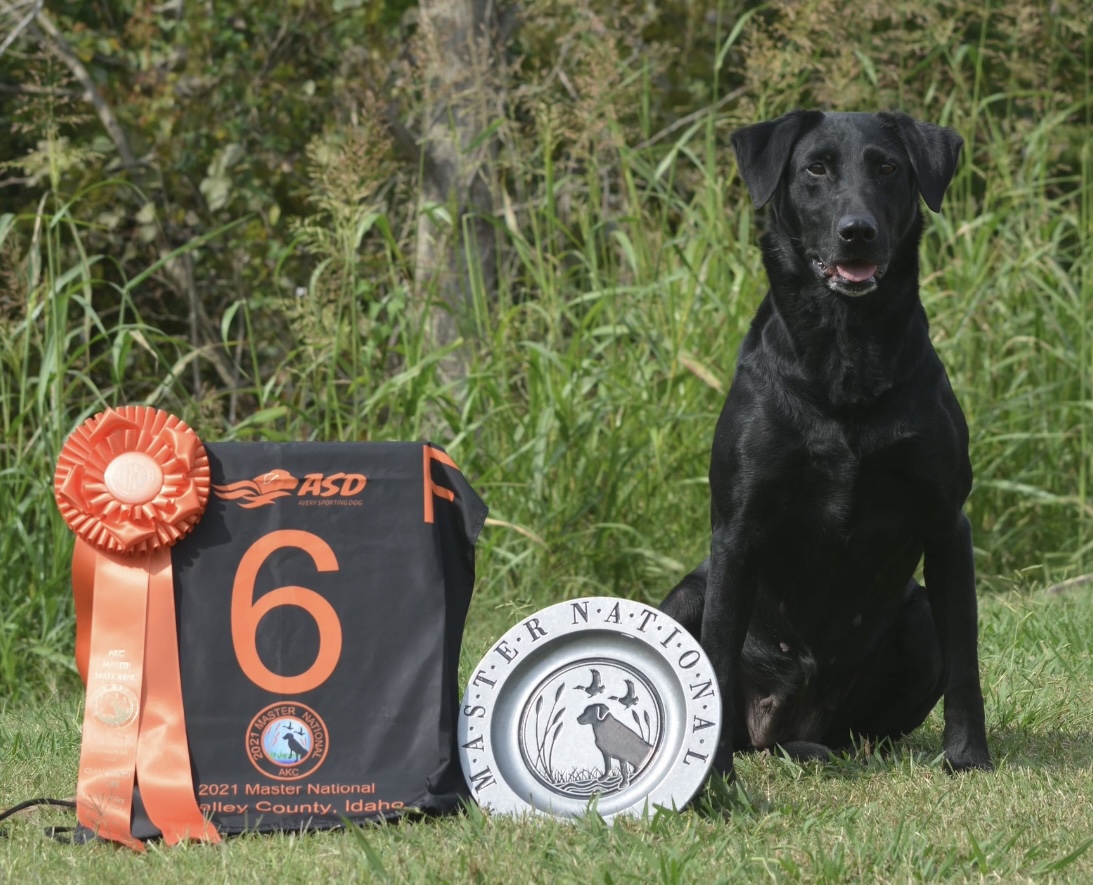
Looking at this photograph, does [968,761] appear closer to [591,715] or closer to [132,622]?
[591,715]

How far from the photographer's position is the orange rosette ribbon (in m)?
2.43

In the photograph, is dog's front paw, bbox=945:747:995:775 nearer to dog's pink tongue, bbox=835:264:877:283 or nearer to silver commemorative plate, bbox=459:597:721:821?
silver commemorative plate, bbox=459:597:721:821

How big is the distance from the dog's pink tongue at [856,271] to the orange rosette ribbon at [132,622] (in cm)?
134

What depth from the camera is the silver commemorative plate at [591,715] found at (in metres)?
2.46

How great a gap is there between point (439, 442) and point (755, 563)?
2096 mm

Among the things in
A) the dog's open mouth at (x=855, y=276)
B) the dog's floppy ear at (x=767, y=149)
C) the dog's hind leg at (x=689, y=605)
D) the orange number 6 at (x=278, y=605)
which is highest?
the dog's floppy ear at (x=767, y=149)

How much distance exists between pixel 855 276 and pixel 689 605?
85 cm

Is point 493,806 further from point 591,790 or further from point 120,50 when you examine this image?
point 120,50

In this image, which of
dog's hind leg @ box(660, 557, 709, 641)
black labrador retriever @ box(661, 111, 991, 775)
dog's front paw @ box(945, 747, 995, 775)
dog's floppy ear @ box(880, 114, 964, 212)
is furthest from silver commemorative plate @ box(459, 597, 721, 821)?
dog's floppy ear @ box(880, 114, 964, 212)

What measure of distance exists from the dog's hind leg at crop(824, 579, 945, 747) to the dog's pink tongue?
30.3 inches

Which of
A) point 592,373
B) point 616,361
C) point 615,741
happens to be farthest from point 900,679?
point 616,361

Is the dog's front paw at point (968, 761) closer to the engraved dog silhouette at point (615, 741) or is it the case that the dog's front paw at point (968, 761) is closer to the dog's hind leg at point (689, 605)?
the dog's hind leg at point (689, 605)

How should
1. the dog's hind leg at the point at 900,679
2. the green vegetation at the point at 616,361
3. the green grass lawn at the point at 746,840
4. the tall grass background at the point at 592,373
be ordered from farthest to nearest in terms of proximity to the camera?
the tall grass background at the point at 592,373
the green vegetation at the point at 616,361
the dog's hind leg at the point at 900,679
the green grass lawn at the point at 746,840

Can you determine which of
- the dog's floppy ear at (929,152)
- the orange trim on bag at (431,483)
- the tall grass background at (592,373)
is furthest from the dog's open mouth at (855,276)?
the tall grass background at (592,373)
